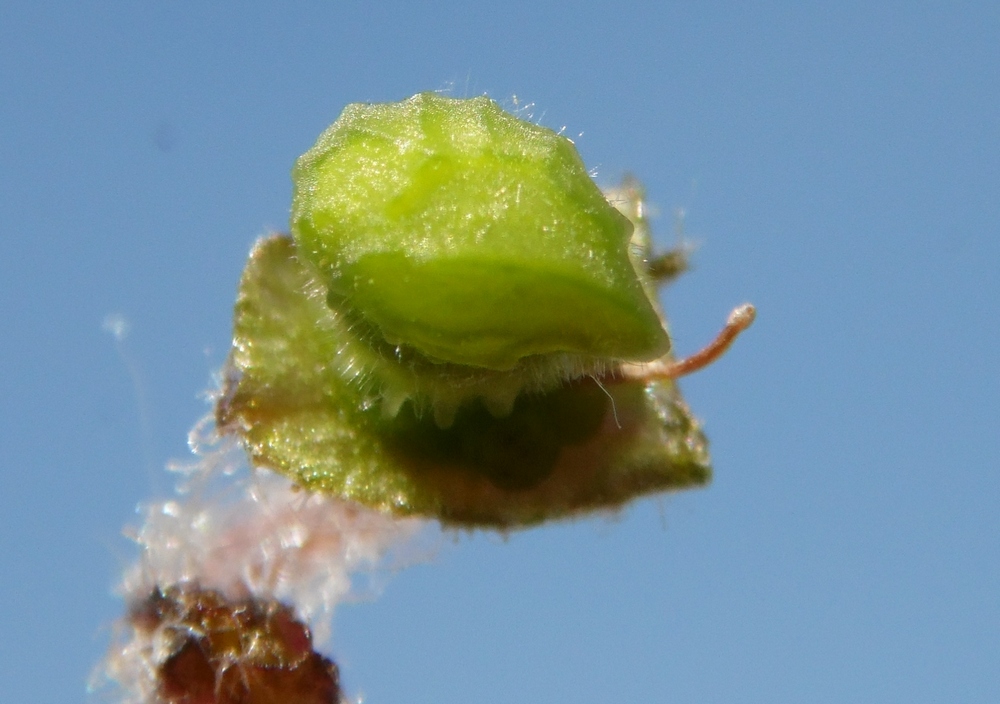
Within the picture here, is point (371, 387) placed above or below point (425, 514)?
above

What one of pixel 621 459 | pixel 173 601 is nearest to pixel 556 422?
pixel 621 459

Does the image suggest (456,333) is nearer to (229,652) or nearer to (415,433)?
(415,433)

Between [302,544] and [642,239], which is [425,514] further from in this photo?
[642,239]

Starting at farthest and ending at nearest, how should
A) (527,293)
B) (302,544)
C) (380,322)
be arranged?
1. (302,544)
2. (380,322)
3. (527,293)

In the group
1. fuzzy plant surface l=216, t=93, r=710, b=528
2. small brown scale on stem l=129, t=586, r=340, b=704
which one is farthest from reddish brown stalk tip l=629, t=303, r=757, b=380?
small brown scale on stem l=129, t=586, r=340, b=704

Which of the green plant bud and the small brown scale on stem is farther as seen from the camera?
the small brown scale on stem

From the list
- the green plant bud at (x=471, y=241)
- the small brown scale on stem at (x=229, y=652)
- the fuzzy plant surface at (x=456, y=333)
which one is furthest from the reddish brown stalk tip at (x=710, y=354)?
the small brown scale on stem at (x=229, y=652)

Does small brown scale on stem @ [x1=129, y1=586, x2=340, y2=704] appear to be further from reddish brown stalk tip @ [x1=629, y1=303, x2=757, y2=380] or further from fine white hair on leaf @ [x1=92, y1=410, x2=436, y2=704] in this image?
reddish brown stalk tip @ [x1=629, y1=303, x2=757, y2=380]
